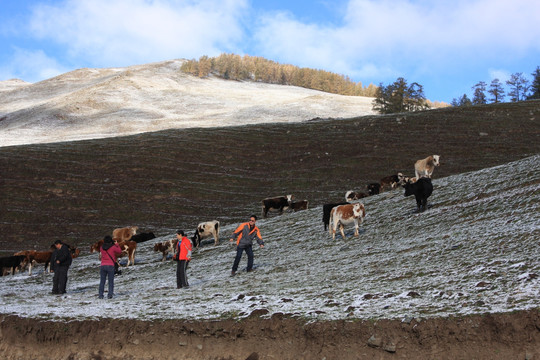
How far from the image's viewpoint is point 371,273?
16.4m

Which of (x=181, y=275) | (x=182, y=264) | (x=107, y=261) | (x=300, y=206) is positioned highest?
(x=300, y=206)

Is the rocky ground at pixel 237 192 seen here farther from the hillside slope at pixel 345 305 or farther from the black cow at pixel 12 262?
the black cow at pixel 12 262

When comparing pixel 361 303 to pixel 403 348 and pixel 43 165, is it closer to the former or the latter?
pixel 403 348

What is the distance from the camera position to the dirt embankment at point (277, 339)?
10.7m

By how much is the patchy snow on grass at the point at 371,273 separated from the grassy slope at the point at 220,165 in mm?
15228

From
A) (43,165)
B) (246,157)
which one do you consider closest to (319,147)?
(246,157)

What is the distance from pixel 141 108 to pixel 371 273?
115 meters

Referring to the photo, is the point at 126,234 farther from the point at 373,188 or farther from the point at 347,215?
the point at 373,188

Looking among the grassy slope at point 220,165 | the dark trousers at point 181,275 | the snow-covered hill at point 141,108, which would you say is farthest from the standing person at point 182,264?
the snow-covered hill at point 141,108

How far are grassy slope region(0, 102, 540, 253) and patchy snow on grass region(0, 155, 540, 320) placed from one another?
50.0 feet

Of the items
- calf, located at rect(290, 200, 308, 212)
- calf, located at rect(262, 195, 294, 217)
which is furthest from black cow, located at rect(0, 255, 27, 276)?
calf, located at rect(290, 200, 308, 212)

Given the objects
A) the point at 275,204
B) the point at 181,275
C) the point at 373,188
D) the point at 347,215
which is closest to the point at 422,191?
the point at 347,215

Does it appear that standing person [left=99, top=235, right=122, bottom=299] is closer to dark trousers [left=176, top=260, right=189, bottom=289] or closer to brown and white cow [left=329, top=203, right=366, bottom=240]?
dark trousers [left=176, top=260, right=189, bottom=289]

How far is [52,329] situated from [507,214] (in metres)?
16.8
